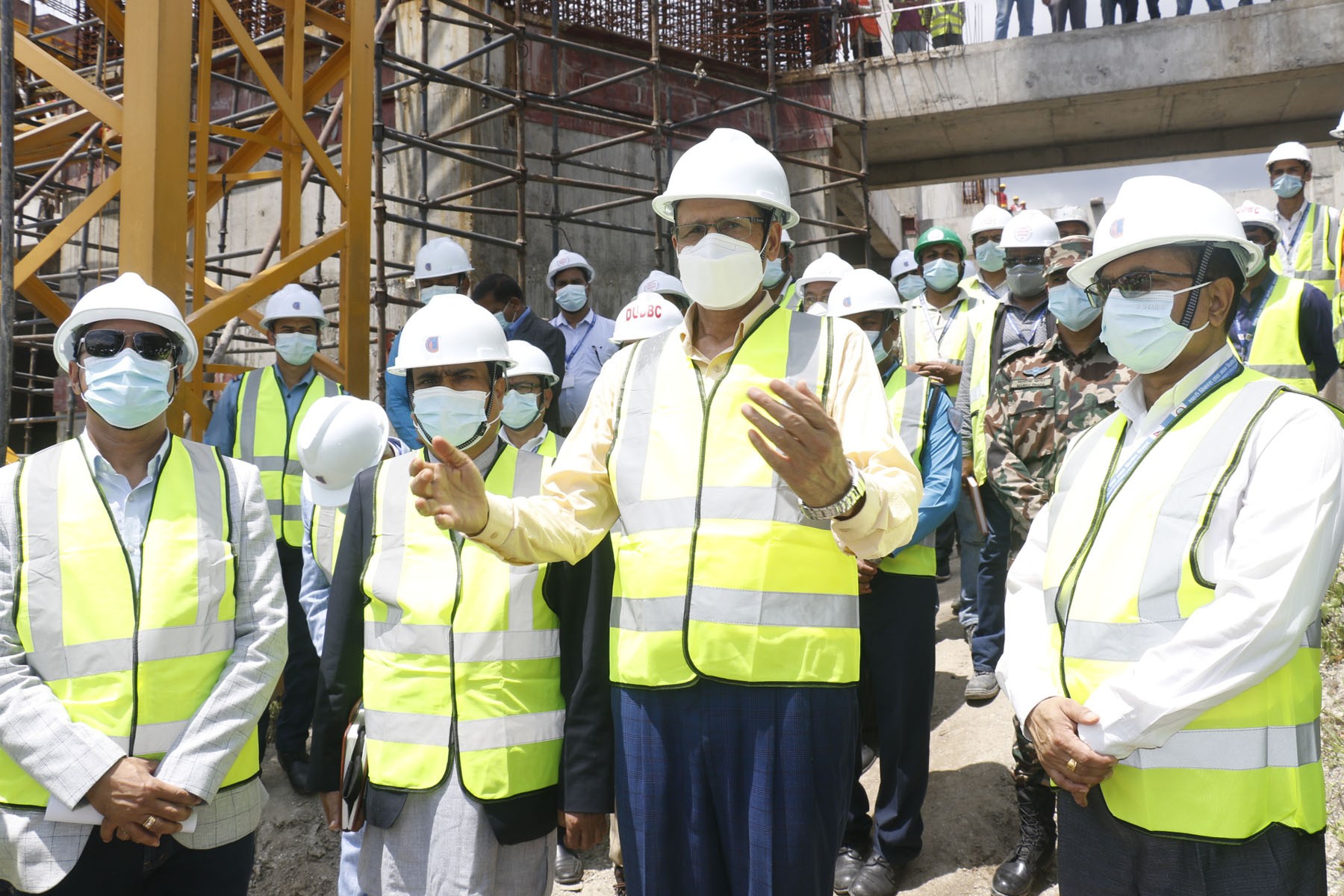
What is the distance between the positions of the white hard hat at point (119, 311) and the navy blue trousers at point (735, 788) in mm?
1877

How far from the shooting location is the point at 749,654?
246 cm

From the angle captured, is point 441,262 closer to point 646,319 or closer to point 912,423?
point 646,319

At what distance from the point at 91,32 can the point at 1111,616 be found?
1539cm

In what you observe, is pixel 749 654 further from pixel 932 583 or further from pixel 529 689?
pixel 932 583

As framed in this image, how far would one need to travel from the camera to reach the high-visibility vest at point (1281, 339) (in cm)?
573

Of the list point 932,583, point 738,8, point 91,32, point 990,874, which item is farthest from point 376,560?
point 91,32

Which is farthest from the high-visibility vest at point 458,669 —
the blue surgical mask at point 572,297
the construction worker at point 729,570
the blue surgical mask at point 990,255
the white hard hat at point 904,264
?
the white hard hat at point 904,264

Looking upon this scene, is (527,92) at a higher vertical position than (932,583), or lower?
higher

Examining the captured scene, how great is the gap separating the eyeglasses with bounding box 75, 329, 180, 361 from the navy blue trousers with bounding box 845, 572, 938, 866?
2688 millimetres

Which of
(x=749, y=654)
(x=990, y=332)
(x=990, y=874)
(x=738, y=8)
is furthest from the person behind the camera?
(x=738, y=8)

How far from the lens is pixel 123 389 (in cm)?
312

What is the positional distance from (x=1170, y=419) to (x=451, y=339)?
1980mm

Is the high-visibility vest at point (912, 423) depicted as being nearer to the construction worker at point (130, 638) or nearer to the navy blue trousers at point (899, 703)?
the navy blue trousers at point (899, 703)

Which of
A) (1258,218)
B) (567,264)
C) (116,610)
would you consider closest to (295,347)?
(567,264)
